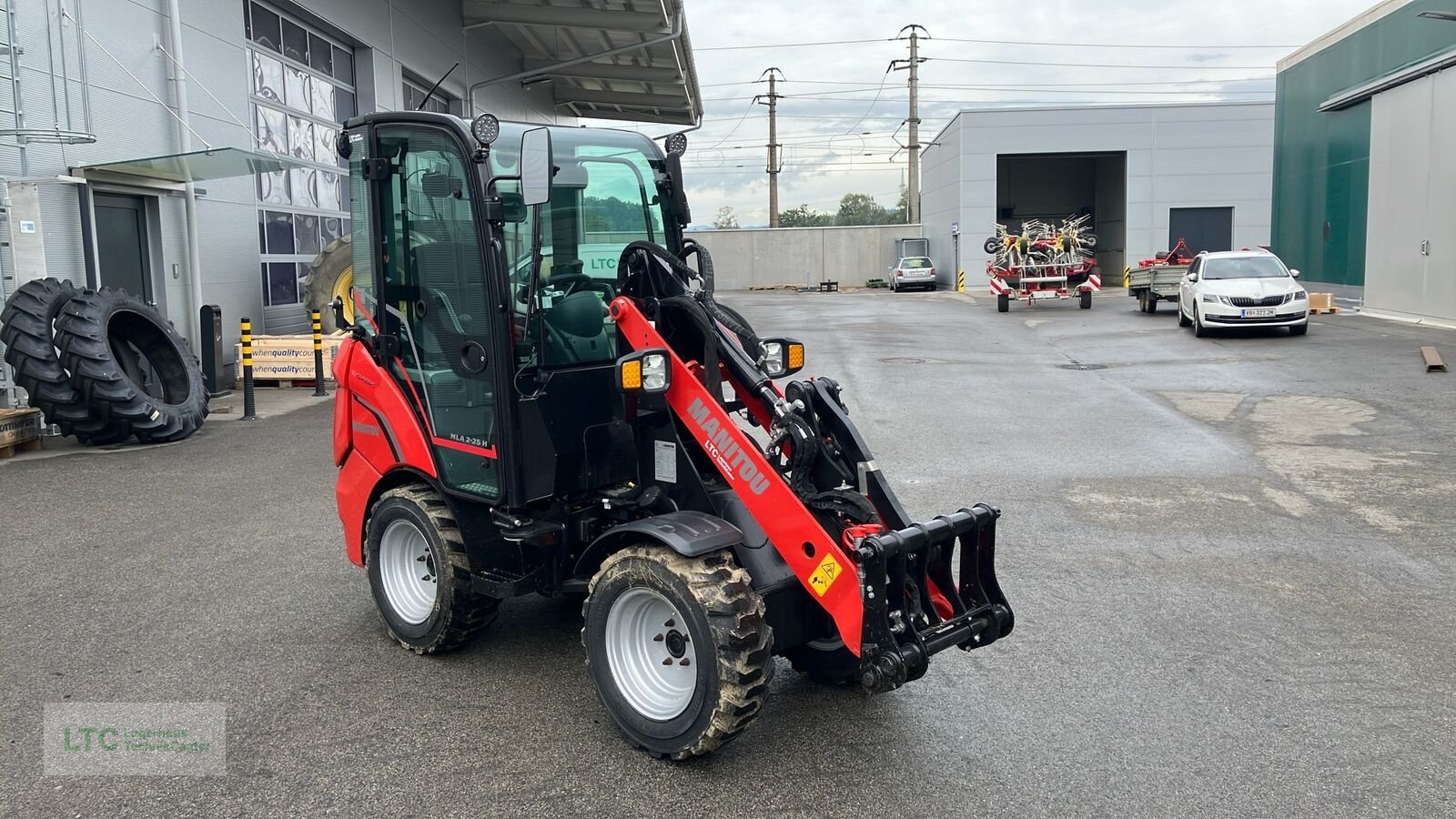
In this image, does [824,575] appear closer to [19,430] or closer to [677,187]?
[677,187]

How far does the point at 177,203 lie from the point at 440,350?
11.2 m

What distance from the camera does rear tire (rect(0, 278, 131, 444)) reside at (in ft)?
33.8

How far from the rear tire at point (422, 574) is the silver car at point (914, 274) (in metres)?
41.6

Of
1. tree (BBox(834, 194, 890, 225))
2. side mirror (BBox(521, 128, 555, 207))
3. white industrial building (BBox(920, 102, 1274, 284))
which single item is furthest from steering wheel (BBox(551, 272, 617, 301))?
tree (BBox(834, 194, 890, 225))

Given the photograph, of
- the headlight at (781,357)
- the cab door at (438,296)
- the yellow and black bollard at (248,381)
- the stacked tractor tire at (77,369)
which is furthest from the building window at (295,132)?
the headlight at (781,357)

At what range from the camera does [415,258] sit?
197 inches

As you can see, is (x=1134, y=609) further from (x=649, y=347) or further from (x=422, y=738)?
(x=422, y=738)

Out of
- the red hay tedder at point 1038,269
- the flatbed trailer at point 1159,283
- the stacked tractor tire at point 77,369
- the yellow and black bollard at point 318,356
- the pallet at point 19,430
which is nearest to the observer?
the pallet at point 19,430

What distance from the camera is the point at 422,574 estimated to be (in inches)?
211

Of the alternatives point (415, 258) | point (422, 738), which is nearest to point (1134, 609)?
point (422, 738)

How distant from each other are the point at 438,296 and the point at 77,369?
23.9ft

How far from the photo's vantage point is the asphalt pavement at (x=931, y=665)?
12.9 feet

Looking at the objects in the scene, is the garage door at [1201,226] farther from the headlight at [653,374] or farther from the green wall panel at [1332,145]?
the headlight at [653,374]

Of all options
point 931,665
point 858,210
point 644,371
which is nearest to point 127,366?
point 644,371
